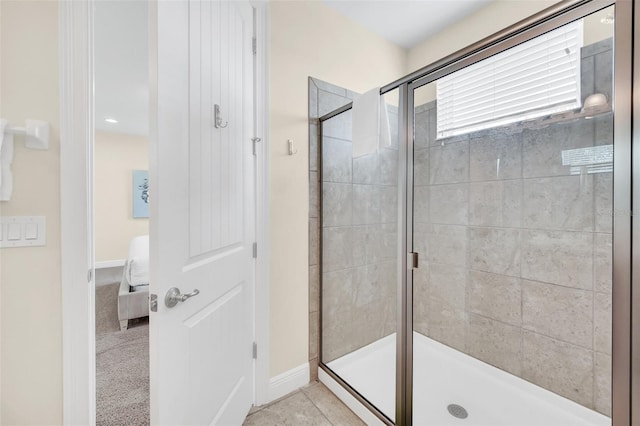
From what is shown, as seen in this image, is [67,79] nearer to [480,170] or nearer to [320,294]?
[320,294]

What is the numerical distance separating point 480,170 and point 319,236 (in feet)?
3.90

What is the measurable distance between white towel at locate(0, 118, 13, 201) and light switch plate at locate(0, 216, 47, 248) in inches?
3.2

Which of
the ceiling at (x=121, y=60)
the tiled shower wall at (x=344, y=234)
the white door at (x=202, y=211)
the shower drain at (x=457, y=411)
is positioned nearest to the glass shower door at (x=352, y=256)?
the tiled shower wall at (x=344, y=234)

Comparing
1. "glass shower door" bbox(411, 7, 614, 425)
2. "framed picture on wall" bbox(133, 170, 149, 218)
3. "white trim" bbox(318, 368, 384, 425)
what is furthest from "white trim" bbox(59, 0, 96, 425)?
"framed picture on wall" bbox(133, 170, 149, 218)

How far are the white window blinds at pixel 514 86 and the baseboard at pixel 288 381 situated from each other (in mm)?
1860

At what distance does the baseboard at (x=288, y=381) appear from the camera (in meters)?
1.69

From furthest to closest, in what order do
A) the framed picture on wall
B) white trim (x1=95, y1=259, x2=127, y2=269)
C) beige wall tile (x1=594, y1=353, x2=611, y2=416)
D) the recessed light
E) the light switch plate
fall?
the framed picture on wall
white trim (x1=95, y1=259, x2=127, y2=269)
beige wall tile (x1=594, y1=353, x2=611, y2=416)
the light switch plate
the recessed light

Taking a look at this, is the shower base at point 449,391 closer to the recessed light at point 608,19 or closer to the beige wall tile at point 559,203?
the beige wall tile at point 559,203

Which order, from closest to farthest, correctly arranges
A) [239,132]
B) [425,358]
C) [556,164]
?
[239,132] → [556,164] → [425,358]

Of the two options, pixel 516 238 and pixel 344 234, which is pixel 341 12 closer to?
pixel 344 234

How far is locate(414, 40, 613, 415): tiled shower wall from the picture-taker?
138 centimetres

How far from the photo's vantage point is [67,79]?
3.29ft

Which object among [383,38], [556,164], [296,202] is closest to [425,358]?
[296,202]

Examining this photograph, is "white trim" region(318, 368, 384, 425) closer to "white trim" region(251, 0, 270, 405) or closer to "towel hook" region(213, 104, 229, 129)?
"white trim" region(251, 0, 270, 405)
